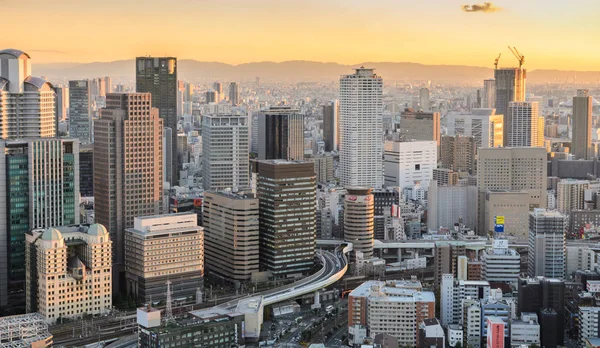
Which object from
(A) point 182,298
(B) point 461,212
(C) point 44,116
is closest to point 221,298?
(A) point 182,298

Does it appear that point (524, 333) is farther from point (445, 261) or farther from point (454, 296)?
point (445, 261)

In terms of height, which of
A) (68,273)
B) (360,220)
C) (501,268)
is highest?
(360,220)

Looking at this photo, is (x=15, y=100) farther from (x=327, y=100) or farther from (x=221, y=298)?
(x=327, y=100)

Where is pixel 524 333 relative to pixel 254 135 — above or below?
below

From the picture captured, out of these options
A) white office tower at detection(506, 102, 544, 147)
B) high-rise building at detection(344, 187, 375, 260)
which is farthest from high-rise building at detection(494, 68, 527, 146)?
high-rise building at detection(344, 187, 375, 260)

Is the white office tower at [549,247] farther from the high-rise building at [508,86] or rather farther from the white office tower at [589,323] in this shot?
the high-rise building at [508,86]

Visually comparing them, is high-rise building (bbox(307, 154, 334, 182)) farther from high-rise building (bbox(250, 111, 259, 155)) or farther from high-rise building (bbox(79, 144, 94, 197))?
high-rise building (bbox(79, 144, 94, 197))

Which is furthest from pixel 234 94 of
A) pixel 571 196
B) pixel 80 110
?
pixel 571 196
